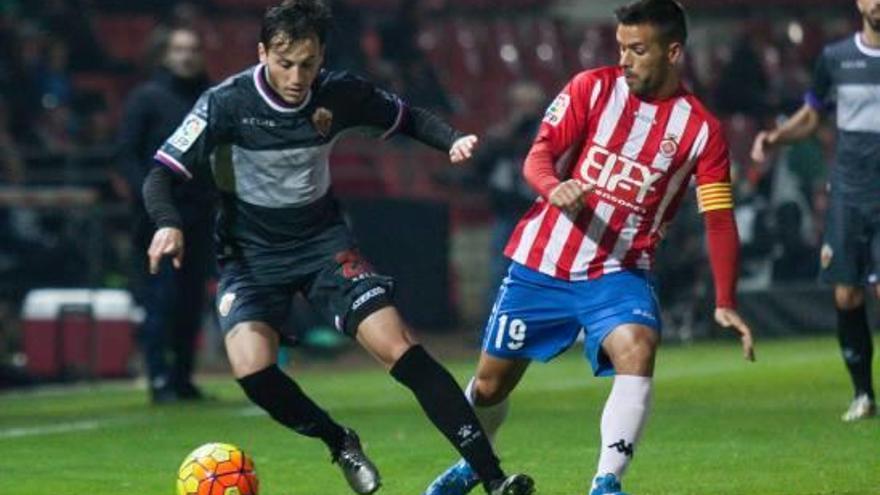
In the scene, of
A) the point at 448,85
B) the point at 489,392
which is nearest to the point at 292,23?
the point at 489,392

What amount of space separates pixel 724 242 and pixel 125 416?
262 inches

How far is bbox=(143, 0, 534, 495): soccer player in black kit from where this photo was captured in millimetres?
10078

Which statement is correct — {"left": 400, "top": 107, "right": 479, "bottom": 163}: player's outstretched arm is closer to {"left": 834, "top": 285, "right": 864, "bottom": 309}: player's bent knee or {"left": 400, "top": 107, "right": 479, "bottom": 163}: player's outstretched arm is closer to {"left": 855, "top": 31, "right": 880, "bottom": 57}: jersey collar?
{"left": 855, "top": 31, "right": 880, "bottom": 57}: jersey collar

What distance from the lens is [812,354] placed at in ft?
65.2

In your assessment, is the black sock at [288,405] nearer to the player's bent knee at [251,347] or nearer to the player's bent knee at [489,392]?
the player's bent knee at [251,347]

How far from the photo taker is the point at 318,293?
33.8ft

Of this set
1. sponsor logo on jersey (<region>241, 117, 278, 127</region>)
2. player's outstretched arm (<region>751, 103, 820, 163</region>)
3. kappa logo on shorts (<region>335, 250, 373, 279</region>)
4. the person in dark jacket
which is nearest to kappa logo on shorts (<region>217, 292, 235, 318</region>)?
kappa logo on shorts (<region>335, 250, 373, 279</region>)

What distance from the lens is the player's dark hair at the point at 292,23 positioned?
9.99 meters

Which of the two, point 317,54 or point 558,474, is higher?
point 317,54

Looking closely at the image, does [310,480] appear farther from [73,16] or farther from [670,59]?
[73,16]

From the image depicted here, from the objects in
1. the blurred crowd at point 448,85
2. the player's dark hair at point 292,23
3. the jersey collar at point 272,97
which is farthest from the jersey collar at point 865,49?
the blurred crowd at point 448,85

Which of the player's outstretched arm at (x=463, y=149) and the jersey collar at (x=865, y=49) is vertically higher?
the player's outstretched arm at (x=463, y=149)

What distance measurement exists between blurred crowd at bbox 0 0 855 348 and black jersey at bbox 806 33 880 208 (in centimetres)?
615

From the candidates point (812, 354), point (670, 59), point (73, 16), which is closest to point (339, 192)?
point (73, 16)
